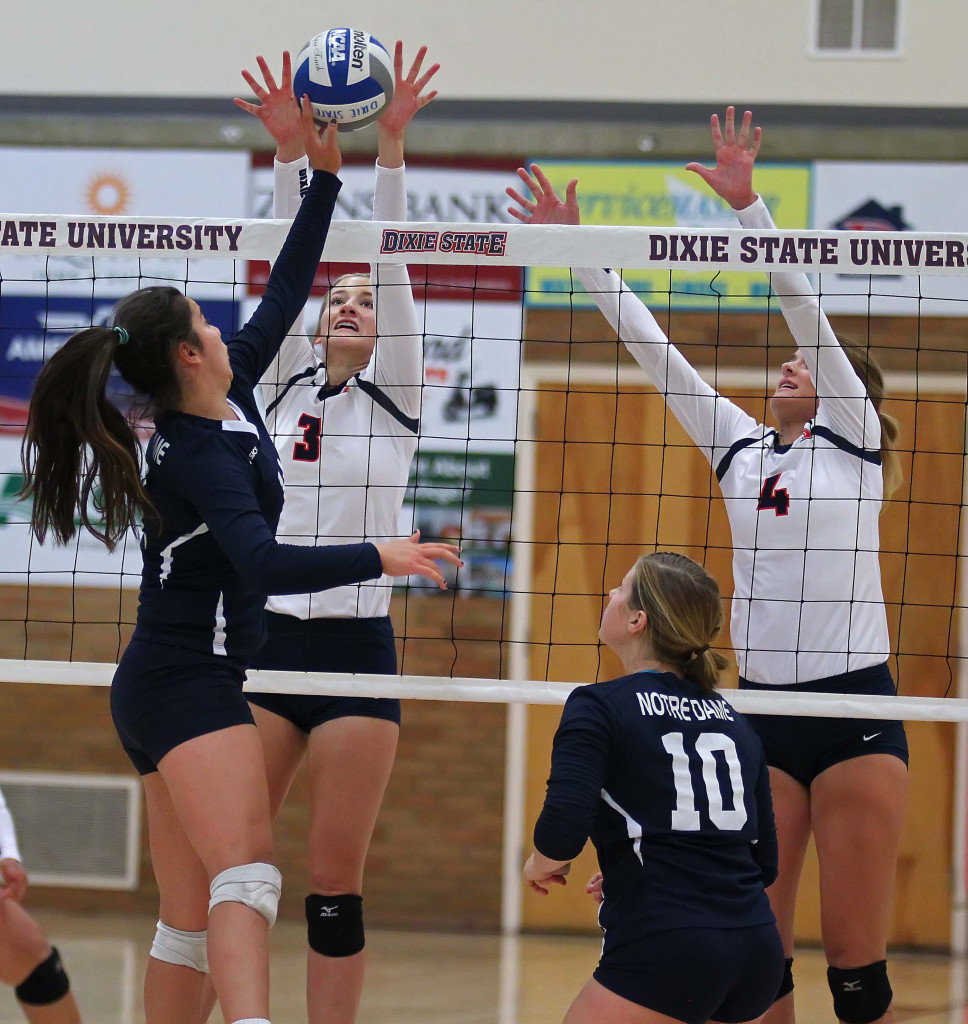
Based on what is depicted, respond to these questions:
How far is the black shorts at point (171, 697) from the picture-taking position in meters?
2.40

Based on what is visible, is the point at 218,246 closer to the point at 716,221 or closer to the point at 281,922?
the point at 716,221

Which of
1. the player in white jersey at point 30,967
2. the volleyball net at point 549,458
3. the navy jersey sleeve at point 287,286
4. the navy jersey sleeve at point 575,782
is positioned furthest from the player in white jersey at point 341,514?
the volleyball net at point 549,458

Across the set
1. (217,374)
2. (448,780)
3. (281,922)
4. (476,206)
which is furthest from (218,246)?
(281,922)

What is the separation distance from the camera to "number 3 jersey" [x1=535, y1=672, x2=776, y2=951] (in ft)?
7.48

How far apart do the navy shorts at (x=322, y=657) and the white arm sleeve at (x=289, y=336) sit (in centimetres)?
64

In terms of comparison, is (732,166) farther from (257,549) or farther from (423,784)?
(423,784)

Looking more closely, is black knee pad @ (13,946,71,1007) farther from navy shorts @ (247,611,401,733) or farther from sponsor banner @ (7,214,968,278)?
sponsor banner @ (7,214,968,278)

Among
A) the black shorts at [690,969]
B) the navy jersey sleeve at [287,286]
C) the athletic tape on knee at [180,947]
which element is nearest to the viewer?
the black shorts at [690,969]

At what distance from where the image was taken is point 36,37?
620 centimetres

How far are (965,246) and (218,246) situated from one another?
1918 mm

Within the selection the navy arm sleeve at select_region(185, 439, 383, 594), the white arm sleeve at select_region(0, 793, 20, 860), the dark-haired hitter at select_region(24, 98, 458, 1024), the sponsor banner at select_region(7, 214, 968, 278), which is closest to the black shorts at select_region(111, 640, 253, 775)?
the dark-haired hitter at select_region(24, 98, 458, 1024)

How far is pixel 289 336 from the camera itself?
11.1 feet

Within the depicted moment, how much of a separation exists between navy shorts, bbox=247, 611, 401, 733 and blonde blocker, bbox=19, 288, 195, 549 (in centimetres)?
74

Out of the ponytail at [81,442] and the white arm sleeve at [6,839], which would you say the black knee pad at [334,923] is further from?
the ponytail at [81,442]
